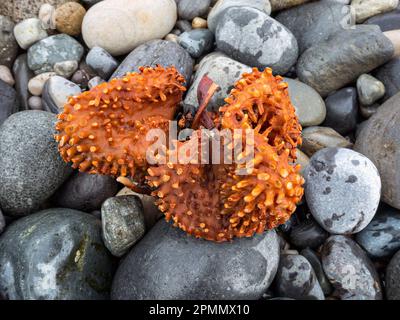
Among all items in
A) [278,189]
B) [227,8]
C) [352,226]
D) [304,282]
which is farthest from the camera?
[227,8]

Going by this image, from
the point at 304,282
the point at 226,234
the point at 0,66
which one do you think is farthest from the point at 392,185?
the point at 0,66

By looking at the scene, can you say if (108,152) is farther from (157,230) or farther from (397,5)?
(397,5)

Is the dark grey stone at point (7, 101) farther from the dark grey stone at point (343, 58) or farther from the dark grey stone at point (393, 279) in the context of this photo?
the dark grey stone at point (393, 279)

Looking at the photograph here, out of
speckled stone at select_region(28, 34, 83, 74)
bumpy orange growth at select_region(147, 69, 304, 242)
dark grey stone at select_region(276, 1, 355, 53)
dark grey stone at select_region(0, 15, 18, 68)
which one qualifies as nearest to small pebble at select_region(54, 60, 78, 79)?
speckled stone at select_region(28, 34, 83, 74)

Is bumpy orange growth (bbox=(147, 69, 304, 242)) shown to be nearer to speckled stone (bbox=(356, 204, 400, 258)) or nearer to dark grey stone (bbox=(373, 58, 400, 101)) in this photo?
speckled stone (bbox=(356, 204, 400, 258))

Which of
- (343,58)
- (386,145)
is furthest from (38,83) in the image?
(386,145)
